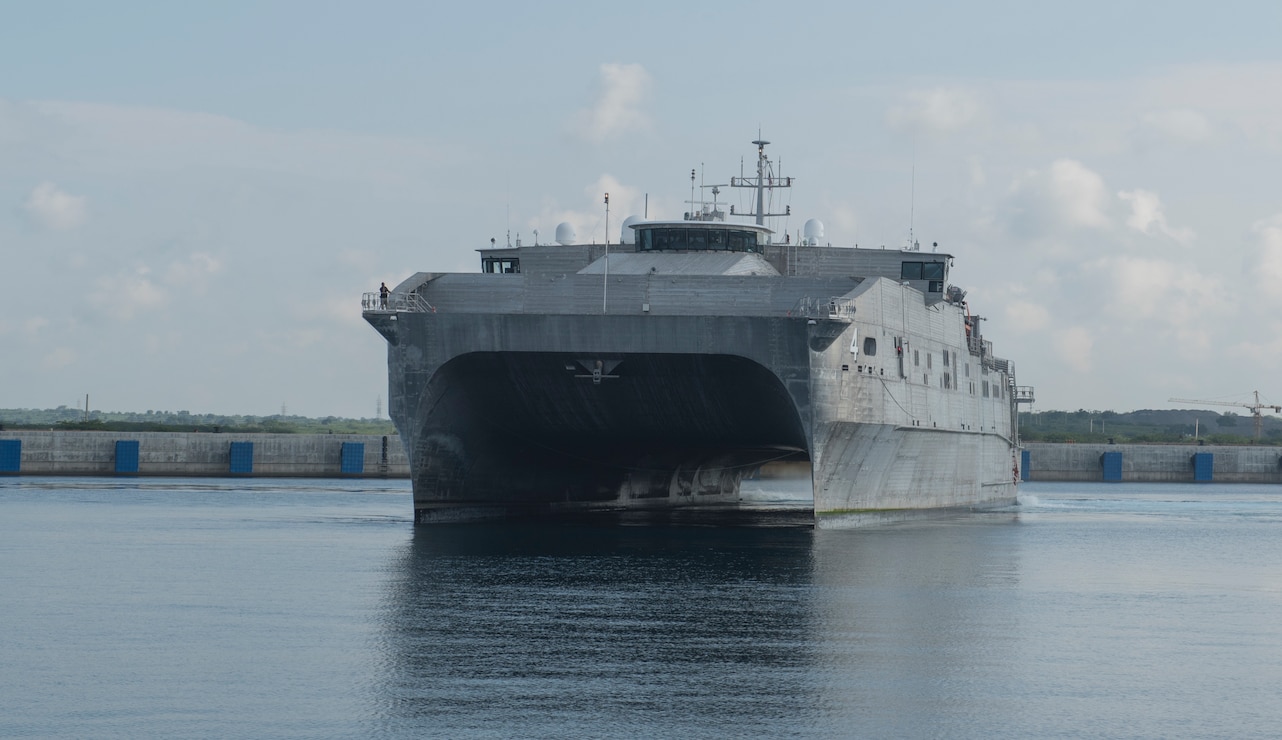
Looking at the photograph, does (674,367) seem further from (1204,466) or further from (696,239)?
(1204,466)

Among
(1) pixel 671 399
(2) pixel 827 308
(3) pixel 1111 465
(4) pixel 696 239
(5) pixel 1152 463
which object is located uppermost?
(4) pixel 696 239

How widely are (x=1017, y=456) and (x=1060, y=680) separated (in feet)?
157

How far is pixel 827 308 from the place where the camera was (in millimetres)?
35281

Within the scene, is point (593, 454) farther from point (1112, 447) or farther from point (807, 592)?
point (1112, 447)

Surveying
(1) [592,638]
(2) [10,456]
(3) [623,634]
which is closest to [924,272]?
(3) [623,634]

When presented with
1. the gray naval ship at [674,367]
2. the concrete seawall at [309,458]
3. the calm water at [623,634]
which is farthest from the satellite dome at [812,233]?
the concrete seawall at [309,458]

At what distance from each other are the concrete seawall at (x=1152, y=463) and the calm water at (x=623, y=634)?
5966 centimetres

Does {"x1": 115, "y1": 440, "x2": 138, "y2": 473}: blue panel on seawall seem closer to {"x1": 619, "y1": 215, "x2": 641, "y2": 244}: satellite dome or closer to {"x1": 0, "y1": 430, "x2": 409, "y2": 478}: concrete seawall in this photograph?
{"x1": 0, "y1": 430, "x2": 409, "y2": 478}: concrete seawall

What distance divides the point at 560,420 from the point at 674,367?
5269 millimetres

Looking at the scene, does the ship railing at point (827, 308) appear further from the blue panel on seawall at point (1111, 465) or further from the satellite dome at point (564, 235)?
the blue panel on seawall at point (1111, 465)

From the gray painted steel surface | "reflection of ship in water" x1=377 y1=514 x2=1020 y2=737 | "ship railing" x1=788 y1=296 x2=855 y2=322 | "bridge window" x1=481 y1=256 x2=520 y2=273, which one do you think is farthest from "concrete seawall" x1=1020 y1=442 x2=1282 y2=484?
"reflection of ship in water" x1=377 y1=514 x2=1020 y2=737

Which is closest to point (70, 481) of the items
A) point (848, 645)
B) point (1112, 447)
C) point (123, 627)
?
point (123, 627)

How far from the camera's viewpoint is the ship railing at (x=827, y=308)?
3506 centimetres

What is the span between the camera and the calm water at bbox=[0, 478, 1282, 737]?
15406 mm
